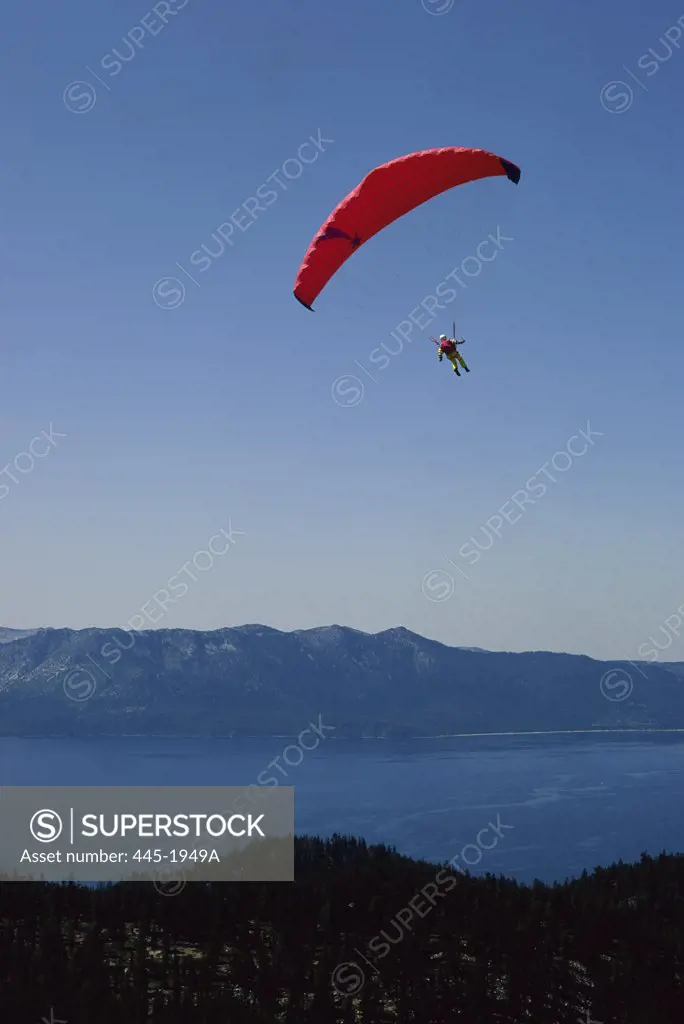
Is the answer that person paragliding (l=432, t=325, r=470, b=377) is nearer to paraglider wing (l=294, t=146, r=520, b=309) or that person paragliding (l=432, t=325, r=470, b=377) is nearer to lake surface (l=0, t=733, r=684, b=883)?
paraglider wing (l=294, t=146, r=520, b=309)

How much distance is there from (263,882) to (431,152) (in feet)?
63.8

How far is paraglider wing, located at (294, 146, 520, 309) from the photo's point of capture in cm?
2377

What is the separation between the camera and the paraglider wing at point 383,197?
23.8 m

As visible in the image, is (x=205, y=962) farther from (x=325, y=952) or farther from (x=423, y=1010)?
(x=423, y=1010)

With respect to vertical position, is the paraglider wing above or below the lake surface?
above

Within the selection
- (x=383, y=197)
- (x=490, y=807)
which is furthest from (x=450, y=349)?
(x=490, y=807)

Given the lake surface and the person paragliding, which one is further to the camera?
the lake surface

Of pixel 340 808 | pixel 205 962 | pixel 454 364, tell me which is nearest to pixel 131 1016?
pixel 205 962

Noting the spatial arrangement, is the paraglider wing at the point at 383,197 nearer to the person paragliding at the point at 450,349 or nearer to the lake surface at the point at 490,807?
the person paragliding at the point at 450,349

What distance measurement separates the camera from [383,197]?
81.5ft

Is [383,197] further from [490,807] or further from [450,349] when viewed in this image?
[490,807]

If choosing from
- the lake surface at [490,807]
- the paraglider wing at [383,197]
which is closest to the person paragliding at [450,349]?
the paraglider wing at [383,197]

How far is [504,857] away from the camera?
91750 mm

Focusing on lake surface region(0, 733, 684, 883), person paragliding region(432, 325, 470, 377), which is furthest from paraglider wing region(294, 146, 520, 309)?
lake surface region(0, 733, 684, 883)
